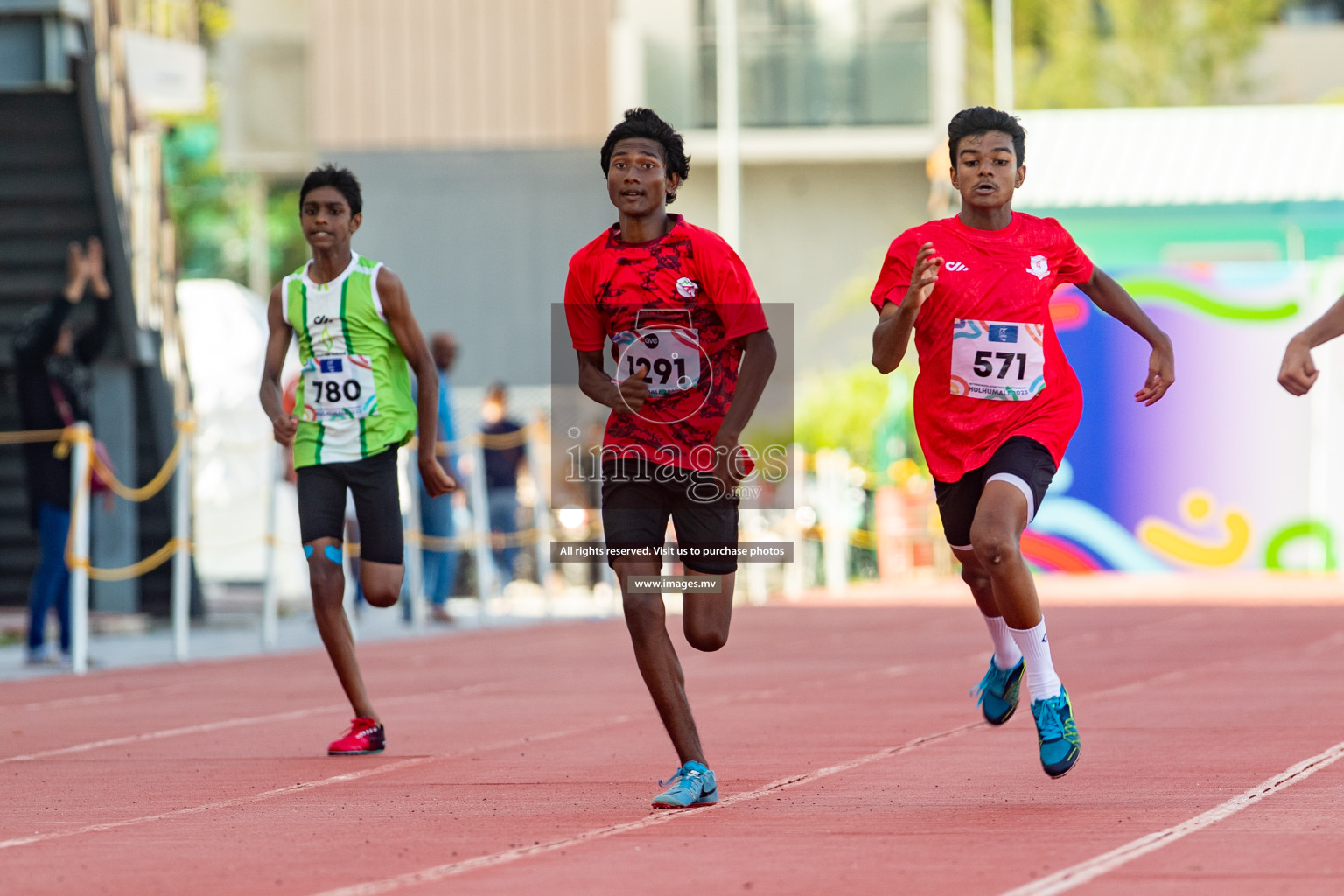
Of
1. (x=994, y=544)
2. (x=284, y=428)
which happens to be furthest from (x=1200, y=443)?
(x=994, y=544)

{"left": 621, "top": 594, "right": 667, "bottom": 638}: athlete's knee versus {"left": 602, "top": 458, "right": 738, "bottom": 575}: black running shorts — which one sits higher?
{"left": 602, "top": 458, "right": 738, "bottom": 575}: black running shorts

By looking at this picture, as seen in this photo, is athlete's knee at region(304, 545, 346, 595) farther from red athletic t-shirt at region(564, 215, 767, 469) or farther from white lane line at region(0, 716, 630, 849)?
red athletic t-shirt at region(564, 215, 767, 469)

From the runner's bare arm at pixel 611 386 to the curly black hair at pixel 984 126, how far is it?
4.27 ft

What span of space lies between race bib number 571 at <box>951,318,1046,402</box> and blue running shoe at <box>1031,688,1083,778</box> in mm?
964

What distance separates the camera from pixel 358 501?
8508 mm

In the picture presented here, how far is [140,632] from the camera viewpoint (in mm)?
16406

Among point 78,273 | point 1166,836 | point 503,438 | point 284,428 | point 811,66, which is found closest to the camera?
point 1166,836

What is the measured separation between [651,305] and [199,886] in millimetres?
2236

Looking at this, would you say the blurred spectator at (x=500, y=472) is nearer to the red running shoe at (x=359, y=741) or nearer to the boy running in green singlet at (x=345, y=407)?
the boy running in green singlet at (x=345, y=407)

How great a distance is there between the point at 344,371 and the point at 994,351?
8.82 ft

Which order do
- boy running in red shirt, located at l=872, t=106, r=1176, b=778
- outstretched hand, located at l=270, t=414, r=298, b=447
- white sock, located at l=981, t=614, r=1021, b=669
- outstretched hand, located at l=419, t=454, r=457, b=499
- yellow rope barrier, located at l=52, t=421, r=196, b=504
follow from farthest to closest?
yellow rope barrier, located at l=52, t=421, r=196, b=504 < outstretched hand, located at l=270, t=414, r=298, b=447 < outstretched hand, located at l=419, t=454, r=457, b=499 < white sock, located at l=981, t=614, r=1021, b=669 < boy running in red shirt, located at l=872, t=106, r=1176, b=778

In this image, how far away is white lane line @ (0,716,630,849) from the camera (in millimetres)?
6359

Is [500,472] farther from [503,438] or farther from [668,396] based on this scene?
[668,396]

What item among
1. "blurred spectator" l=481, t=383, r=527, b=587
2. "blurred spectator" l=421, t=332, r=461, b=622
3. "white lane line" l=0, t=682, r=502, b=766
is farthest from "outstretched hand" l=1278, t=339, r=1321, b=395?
"blurred spectator" l=481, t=383, r=527, b=587
